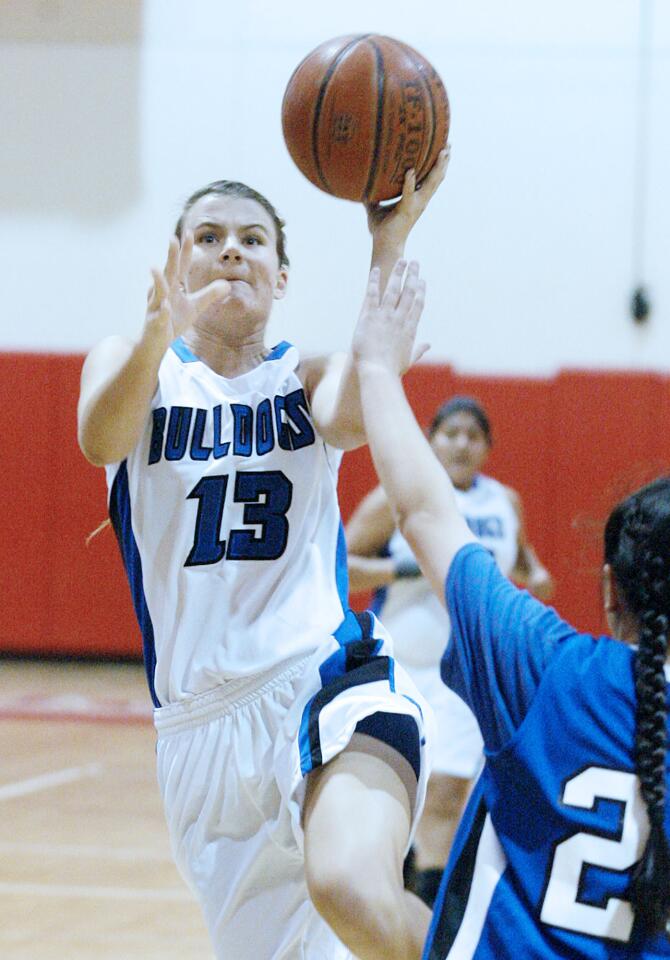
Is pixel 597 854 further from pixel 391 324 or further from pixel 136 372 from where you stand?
pixel 136 372

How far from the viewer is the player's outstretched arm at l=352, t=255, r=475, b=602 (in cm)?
185

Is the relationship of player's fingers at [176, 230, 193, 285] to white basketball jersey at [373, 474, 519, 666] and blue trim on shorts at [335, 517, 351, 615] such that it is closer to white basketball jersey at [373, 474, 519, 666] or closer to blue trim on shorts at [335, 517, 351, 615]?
blue trim on shorts at [335, 517, 351, 615]

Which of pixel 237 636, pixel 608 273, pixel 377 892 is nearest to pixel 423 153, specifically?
pixel 237 636

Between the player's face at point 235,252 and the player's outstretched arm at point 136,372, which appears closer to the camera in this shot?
the player's outstretched arm at point 136,372

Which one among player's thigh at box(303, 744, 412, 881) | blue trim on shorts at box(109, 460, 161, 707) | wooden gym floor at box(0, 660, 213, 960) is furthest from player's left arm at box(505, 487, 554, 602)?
player's thigh at box(303, 744, 412, 881)

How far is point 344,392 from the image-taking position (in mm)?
2881

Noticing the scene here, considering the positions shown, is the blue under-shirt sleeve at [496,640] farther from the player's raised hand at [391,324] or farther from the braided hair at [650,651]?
the player's raised hand at [391,324]

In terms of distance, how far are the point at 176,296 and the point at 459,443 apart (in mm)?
2938

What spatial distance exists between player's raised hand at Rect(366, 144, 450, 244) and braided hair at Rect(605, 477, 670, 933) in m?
1.16

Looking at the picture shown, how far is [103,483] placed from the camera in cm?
1027

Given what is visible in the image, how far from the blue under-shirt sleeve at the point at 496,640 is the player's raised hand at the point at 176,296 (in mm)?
1176

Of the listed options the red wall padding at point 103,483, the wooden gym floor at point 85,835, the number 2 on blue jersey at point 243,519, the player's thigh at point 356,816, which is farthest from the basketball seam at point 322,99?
the red wall padding at point 103,483

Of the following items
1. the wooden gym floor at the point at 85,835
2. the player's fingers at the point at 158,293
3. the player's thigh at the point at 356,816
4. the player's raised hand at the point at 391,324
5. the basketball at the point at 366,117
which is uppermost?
the basketball at the point at 366,117

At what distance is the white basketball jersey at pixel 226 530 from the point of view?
9.75ft
